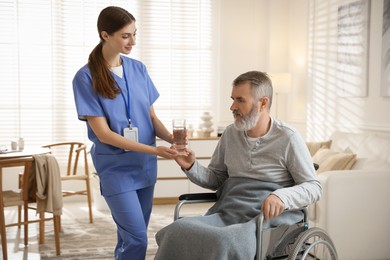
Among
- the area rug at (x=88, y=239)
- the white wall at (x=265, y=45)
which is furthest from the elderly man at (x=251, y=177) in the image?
the white wall at (x=265, y=45)

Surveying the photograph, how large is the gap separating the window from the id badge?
377 centimetres

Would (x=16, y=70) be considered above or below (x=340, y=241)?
above

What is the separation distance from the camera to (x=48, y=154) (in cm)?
412

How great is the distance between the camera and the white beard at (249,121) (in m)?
2.46

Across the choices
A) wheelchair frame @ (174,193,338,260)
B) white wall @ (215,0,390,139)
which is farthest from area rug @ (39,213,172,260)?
white wall @ (215,0,390,139)

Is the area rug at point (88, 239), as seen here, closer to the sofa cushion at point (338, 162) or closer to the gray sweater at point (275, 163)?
the sofa cushion at point (338, 162)

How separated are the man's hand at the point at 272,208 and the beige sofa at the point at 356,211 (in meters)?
1.52

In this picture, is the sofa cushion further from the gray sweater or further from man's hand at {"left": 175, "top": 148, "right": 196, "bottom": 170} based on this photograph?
man's hand at {"left": 175, "top": 148, "right": 196, "bottom": 170}

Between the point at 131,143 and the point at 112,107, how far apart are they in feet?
0.67

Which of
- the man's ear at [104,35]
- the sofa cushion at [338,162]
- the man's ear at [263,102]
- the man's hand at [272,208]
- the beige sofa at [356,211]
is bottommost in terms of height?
the beige sofa at [356,211]

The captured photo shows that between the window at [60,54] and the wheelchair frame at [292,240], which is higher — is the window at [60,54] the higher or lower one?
the higher one

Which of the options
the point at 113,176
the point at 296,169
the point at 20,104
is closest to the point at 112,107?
the point at 113,176

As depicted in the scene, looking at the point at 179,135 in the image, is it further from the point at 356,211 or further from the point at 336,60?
the point at 336,60

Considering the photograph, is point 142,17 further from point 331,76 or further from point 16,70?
point 331,76
